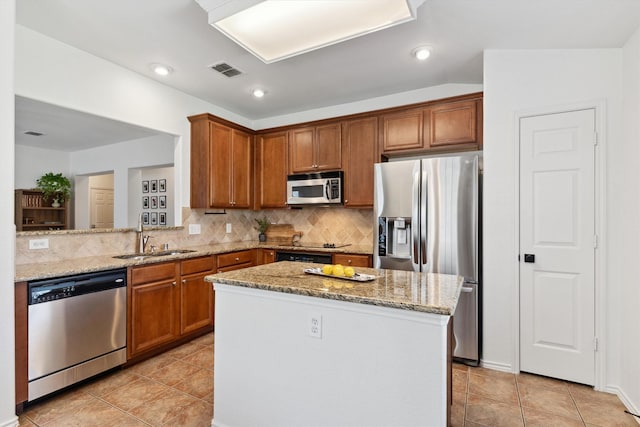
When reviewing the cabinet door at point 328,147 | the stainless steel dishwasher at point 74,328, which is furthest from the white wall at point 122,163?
the stainless steel dishwasher at point 74,328

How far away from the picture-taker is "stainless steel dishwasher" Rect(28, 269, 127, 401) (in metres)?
2.15

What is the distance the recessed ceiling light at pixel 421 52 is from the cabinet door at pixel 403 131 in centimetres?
70

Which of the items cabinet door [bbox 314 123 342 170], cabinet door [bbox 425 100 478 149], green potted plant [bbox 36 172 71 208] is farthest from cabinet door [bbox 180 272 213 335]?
green potted plant [bbox 36 172 71 208]

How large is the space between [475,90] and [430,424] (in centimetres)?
321

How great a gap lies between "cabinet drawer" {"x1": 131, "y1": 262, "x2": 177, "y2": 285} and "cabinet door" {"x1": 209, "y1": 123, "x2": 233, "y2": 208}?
945 mm

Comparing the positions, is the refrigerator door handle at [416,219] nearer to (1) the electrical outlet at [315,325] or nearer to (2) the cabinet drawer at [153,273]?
(1) the electrical outlet at [315,325]

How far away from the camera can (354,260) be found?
3.48 m

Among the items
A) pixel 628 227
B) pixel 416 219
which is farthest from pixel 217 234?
pixel 628 227

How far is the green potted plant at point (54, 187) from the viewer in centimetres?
503

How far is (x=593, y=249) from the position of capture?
241cm

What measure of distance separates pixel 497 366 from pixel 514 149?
177 centimetres

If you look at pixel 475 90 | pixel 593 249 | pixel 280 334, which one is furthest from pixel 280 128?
pixel 593 249

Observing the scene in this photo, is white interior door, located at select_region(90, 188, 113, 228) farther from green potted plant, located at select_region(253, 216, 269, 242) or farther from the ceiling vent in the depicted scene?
the ceiling vent

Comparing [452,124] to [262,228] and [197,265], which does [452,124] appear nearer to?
[262,228]
